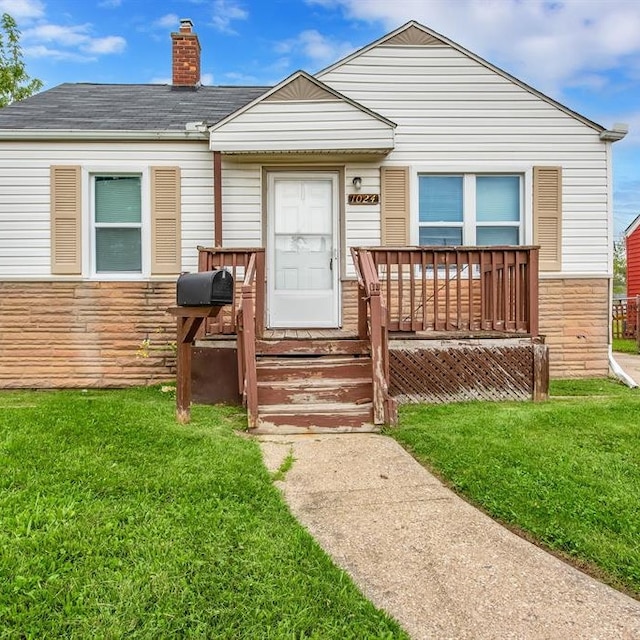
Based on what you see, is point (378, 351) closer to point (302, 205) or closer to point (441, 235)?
point (441, 235)

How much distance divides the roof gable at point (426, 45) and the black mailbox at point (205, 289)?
425 cm

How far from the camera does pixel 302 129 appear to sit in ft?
20.5

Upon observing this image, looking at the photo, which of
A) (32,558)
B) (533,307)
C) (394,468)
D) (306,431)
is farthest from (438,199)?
(32,558)

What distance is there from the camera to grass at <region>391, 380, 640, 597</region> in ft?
7.68

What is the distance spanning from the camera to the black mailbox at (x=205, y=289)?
3773mm

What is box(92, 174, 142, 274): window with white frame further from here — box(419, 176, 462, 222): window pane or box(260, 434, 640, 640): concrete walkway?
box(260, 434, 640, 640): concrete walkway

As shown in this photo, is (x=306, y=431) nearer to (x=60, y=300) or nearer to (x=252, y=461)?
(x=252, y=461)

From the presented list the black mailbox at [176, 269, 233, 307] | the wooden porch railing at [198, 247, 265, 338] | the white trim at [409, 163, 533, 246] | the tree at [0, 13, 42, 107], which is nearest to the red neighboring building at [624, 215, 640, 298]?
the white trim at [409, 163, 533, 246]

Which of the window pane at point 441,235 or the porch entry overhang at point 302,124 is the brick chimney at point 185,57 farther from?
the window pane at point 441,235

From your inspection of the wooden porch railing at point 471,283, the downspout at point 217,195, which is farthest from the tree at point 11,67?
the wooden porch railing at point 471,283

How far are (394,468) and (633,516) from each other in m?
1.41

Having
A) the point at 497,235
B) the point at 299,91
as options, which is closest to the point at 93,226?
the point at 299,91

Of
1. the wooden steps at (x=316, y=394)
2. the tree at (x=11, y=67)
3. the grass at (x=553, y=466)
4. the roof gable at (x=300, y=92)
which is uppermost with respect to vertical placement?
the tree at (x=11, y=67)

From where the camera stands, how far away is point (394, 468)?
11.1 feet
